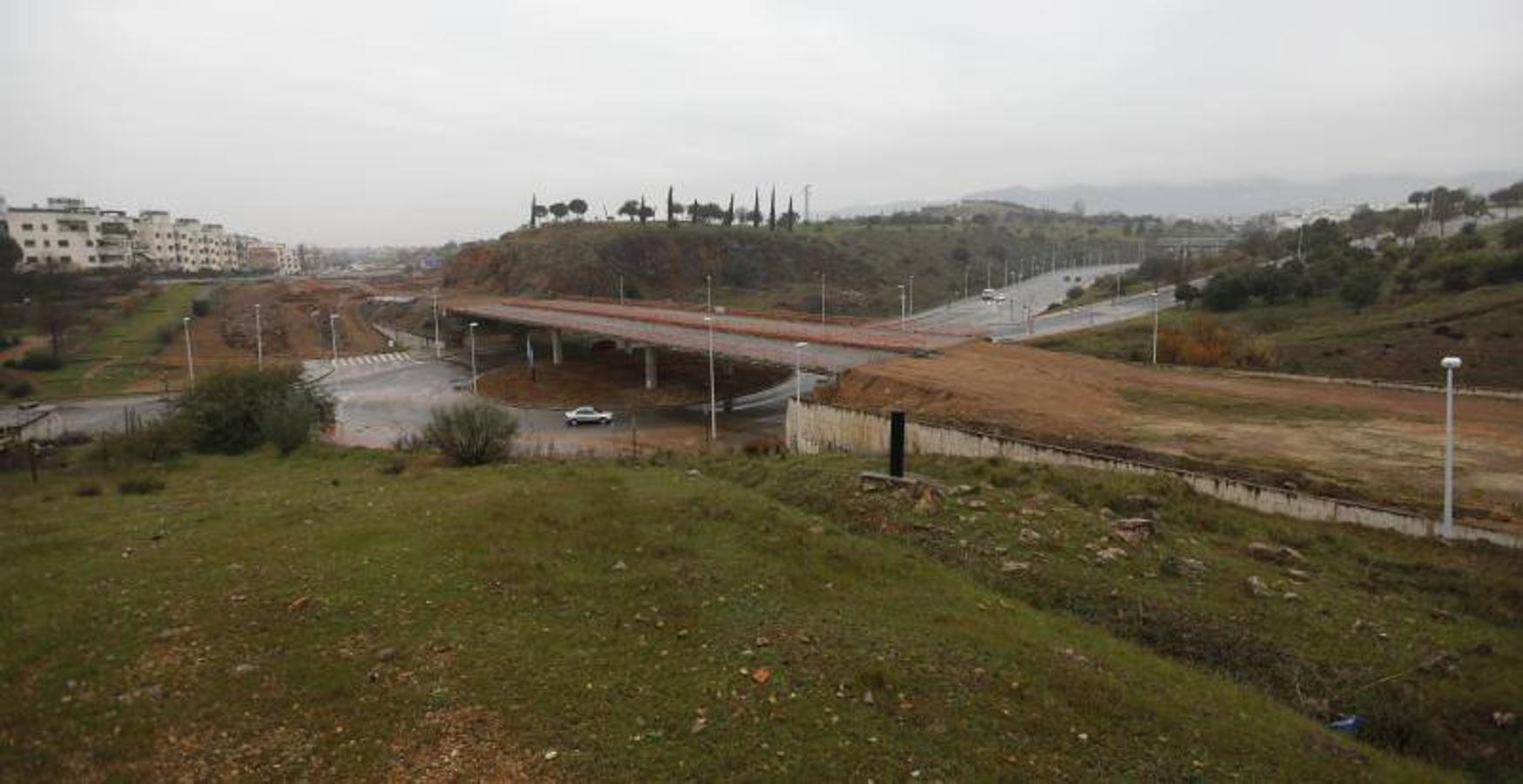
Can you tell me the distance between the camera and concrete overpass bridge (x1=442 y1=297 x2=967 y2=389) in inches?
2004

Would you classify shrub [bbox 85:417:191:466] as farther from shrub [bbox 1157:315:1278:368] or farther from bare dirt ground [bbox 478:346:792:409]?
shrub [bbox 1157:315:1278:368]

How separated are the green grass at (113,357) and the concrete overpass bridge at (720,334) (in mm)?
26878

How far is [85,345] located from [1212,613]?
285 feet

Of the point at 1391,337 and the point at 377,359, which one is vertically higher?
the point at 1391,337

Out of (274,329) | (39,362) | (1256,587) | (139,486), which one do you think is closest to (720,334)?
(139,486)

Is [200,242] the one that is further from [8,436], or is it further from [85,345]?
[8,436]

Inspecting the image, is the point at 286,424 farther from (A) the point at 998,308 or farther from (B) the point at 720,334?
(A) the point at 998,308

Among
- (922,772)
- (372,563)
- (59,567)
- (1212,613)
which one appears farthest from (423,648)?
(1212,613)

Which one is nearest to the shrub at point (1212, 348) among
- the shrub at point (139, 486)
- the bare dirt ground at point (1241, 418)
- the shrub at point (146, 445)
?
the bare dirt ground at point (1241, 418)

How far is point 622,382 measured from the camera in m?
63.5

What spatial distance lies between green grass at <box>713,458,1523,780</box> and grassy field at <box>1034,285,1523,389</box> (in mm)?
36344

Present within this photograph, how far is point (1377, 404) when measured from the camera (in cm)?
3706

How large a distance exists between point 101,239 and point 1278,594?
15445cm

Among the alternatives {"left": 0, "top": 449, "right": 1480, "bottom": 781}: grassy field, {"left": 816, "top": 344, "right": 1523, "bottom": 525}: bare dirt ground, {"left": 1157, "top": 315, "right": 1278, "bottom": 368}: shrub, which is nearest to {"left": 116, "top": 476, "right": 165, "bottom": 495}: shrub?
{"left": 0, "top": 449, "right": 1480, "bottom": 781}: grassy field
